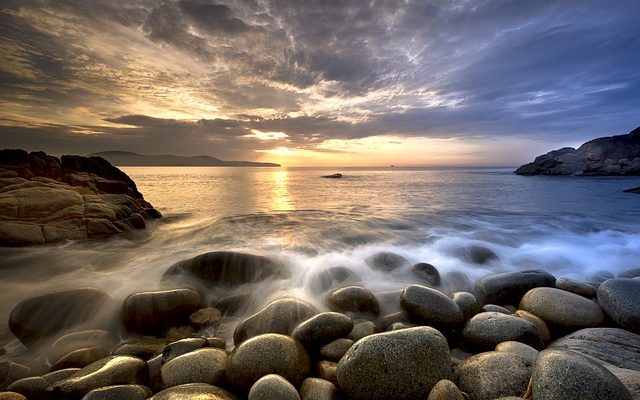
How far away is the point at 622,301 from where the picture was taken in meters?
4.52

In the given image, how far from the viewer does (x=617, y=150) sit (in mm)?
60844

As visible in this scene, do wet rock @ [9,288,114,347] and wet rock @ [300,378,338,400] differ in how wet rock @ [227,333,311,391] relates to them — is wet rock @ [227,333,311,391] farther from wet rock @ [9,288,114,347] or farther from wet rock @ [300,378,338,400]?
wet rock @ [9,288,114,347]

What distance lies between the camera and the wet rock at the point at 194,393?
2.81 m

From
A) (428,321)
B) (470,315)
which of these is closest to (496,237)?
(470,315)

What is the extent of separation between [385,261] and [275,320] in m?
4.53

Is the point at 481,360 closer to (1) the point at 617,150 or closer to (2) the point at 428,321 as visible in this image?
(2) the point at 428,321

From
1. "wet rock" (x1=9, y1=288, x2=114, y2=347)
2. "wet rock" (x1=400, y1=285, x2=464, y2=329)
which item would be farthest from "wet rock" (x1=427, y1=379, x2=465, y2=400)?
"wet rock" (x1=9, y1=288, x2=114, y2=347)

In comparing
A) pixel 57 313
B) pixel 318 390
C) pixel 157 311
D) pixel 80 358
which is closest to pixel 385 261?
pixel 318 390

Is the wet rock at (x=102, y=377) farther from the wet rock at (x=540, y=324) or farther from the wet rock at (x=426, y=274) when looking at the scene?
the wet rock at (x=426, y=274)

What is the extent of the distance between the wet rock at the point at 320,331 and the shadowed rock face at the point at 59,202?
33.8 feet

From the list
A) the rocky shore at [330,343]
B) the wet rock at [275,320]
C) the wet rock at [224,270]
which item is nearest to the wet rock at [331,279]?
the rocky shore at [330,343]

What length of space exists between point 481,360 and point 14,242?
12.8 m

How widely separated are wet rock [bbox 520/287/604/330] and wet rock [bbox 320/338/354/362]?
3450 millimetres

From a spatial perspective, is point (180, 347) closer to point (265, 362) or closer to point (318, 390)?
point (265, 362)
